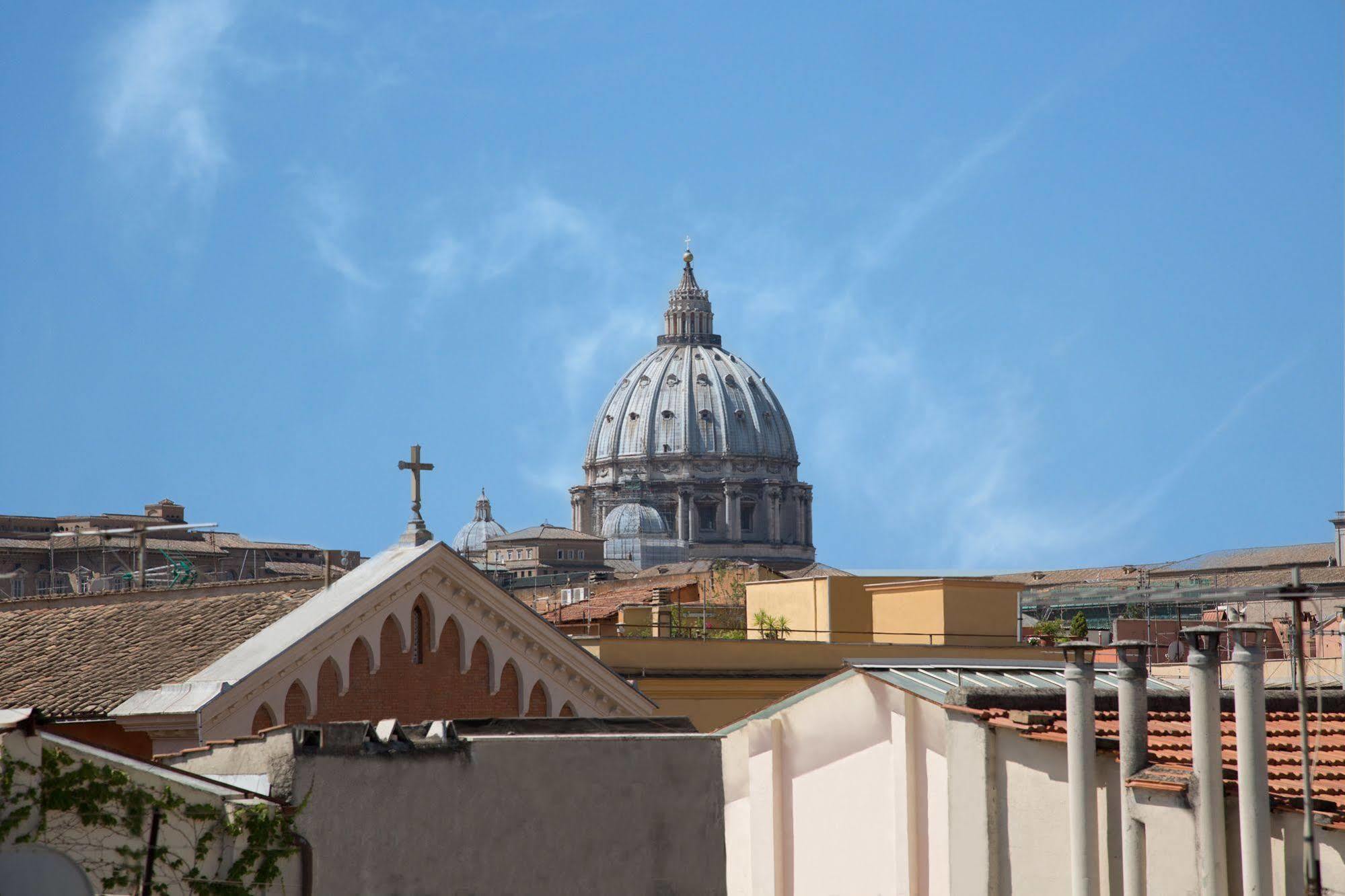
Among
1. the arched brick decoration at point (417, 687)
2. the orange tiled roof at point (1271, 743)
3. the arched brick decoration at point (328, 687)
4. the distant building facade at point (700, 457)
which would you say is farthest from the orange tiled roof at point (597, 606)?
the distant building facade at point (700, 457)

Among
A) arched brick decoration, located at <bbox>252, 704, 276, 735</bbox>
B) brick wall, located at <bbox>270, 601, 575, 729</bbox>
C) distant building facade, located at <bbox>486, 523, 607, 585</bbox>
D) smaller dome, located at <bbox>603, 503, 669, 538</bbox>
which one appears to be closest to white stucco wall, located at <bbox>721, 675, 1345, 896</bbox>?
arched brick decoration, located at <bbox>252, 704, 276, 735</bbox>

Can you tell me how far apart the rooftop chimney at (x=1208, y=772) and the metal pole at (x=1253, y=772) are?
16 centimetres

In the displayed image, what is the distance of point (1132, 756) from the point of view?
10102 mm

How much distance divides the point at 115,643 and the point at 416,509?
2.83m

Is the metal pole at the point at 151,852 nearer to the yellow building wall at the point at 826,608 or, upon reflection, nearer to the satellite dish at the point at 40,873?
the satellite dish at the point at 40,873

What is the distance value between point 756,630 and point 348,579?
18.2 metres

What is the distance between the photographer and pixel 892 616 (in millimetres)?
32000

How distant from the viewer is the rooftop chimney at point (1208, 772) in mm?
9516

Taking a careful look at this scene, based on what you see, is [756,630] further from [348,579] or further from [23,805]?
[23,805]

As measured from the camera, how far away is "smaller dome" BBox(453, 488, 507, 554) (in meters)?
142

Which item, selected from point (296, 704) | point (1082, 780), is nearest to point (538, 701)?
point (296, 704)

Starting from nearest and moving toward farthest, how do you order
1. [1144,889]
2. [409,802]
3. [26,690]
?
[1144,889]
[409,802]
[26,690]

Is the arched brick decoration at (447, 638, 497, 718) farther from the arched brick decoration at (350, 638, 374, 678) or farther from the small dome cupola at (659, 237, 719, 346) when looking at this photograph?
the small dome cupola at (659, 237, 719, 346)

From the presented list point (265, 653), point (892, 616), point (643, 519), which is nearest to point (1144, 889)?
point (265, 653)
